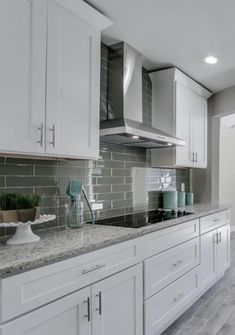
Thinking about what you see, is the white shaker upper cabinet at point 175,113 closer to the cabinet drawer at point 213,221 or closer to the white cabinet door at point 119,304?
the cabinet drawer at point 213,221

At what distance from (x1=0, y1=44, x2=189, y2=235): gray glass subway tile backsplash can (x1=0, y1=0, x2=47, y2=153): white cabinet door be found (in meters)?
0.35

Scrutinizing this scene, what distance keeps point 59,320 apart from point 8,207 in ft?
2.08

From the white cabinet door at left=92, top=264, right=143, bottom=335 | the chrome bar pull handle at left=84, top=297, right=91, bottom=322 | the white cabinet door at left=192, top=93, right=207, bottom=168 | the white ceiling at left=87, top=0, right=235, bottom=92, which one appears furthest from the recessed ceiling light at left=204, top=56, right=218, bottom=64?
the chrome bar pull handle at left=84, top=297, right=91, bottom=322

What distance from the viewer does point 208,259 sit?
3299mm

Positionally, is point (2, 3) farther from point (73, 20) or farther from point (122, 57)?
point (122, 57)

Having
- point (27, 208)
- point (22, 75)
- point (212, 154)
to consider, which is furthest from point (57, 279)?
point (212, 154)

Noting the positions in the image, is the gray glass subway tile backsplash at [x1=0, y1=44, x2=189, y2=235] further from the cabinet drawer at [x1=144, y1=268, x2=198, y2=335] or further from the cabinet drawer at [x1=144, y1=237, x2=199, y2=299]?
the cabinet drawer at [x1=144, y1=268, x2=198, y2=335]

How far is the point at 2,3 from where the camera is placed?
1.54 metres

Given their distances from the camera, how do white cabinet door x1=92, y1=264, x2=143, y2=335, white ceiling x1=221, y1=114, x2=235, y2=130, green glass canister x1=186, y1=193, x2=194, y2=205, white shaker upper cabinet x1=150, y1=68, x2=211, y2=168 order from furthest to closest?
white ceiling x1=221, y1=114, x2=235, y2=130 → green glass canister x1=186, y1=193, x2=194, y2=205 → white shaker upper cabinet x1=150, y1=68, x2=211, y2=168 → white cabinet door x1=92, y1=264, x2=143, y2=335

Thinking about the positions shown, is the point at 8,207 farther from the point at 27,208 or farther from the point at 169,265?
the point at 169,265

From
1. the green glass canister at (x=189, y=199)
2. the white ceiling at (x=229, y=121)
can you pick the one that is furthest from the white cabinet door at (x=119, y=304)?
the white ceiling at (x=229, y=121)

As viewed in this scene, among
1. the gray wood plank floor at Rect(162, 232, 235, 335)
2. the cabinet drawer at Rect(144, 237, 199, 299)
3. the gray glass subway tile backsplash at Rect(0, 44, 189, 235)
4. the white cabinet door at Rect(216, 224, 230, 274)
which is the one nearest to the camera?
the gray glass subway tile backsplash at Rect(0, 44, 189, 235)

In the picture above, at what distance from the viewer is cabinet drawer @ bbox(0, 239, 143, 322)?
4.05ft

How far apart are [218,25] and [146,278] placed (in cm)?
216
